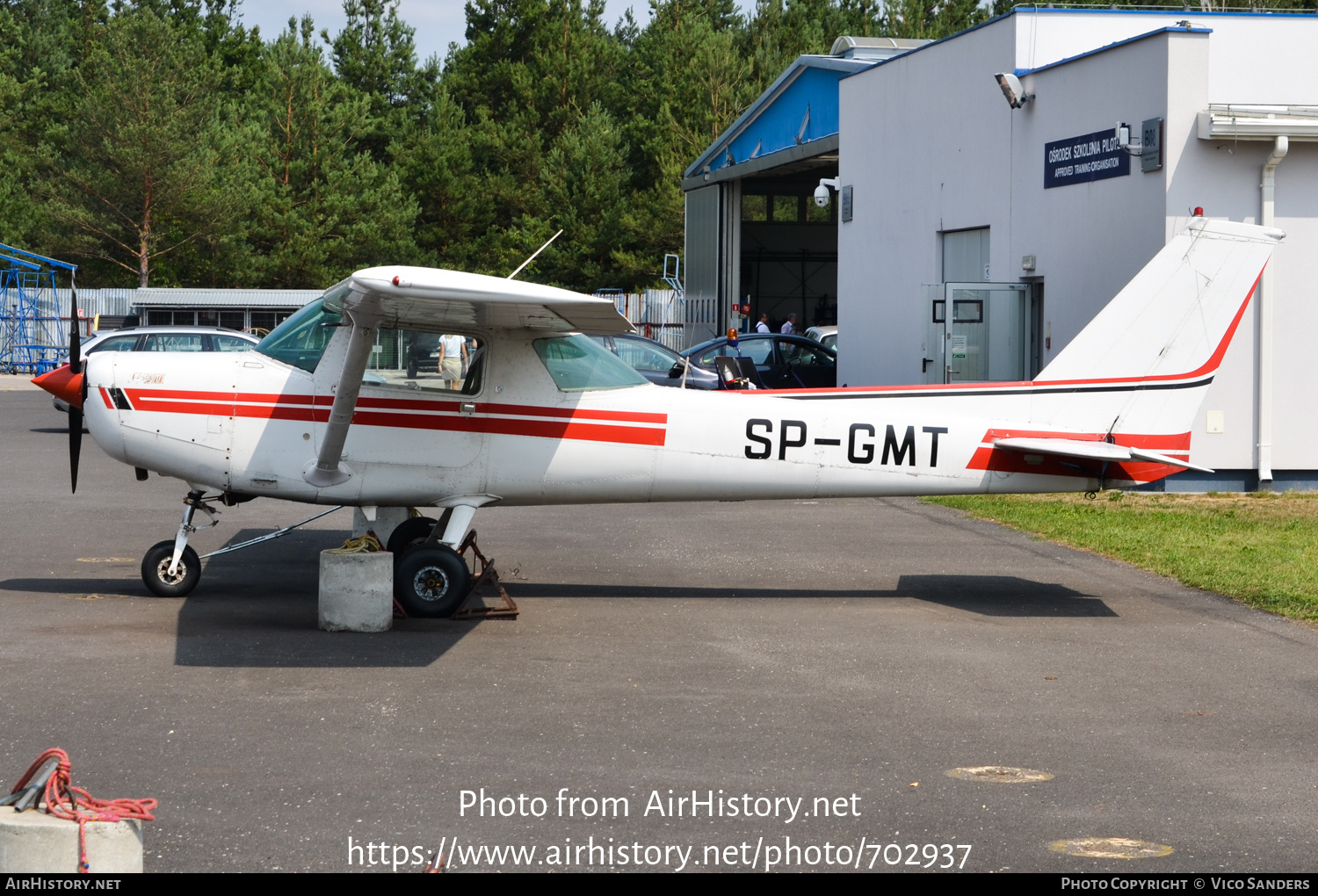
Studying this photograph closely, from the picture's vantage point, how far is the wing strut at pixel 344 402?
26.9 feet

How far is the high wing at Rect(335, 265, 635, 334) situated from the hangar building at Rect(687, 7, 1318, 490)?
9112 mm

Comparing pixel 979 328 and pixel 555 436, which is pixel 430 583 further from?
pixel 979 328

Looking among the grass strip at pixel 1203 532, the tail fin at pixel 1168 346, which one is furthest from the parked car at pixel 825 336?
the tail fin at pixel 1168 346

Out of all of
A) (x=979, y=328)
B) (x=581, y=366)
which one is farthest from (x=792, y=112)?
(x=581, y=366)

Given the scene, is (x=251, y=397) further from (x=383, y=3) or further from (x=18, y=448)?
(x=383, y=3)

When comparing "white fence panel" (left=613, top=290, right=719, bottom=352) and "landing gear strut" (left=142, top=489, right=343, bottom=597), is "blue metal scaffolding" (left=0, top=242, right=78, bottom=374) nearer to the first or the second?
"white fence panel" (left=613, top=290, right=719, bottom=352)

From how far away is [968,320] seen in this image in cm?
1859

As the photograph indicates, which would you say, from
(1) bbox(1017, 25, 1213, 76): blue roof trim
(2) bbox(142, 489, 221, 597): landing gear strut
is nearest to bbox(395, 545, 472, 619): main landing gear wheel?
(2) bbox(142, 489, 221, 597): landing gear strut

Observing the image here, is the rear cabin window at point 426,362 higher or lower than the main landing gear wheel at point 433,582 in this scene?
higher

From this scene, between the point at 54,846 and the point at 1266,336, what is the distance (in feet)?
48.4

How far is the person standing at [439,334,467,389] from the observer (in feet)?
29.9

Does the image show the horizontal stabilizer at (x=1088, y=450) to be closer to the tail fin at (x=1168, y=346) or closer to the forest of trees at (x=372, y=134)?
the tail fin at (x=1168, y=346)

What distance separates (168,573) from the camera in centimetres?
930

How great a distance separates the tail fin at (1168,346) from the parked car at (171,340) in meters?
15.2
